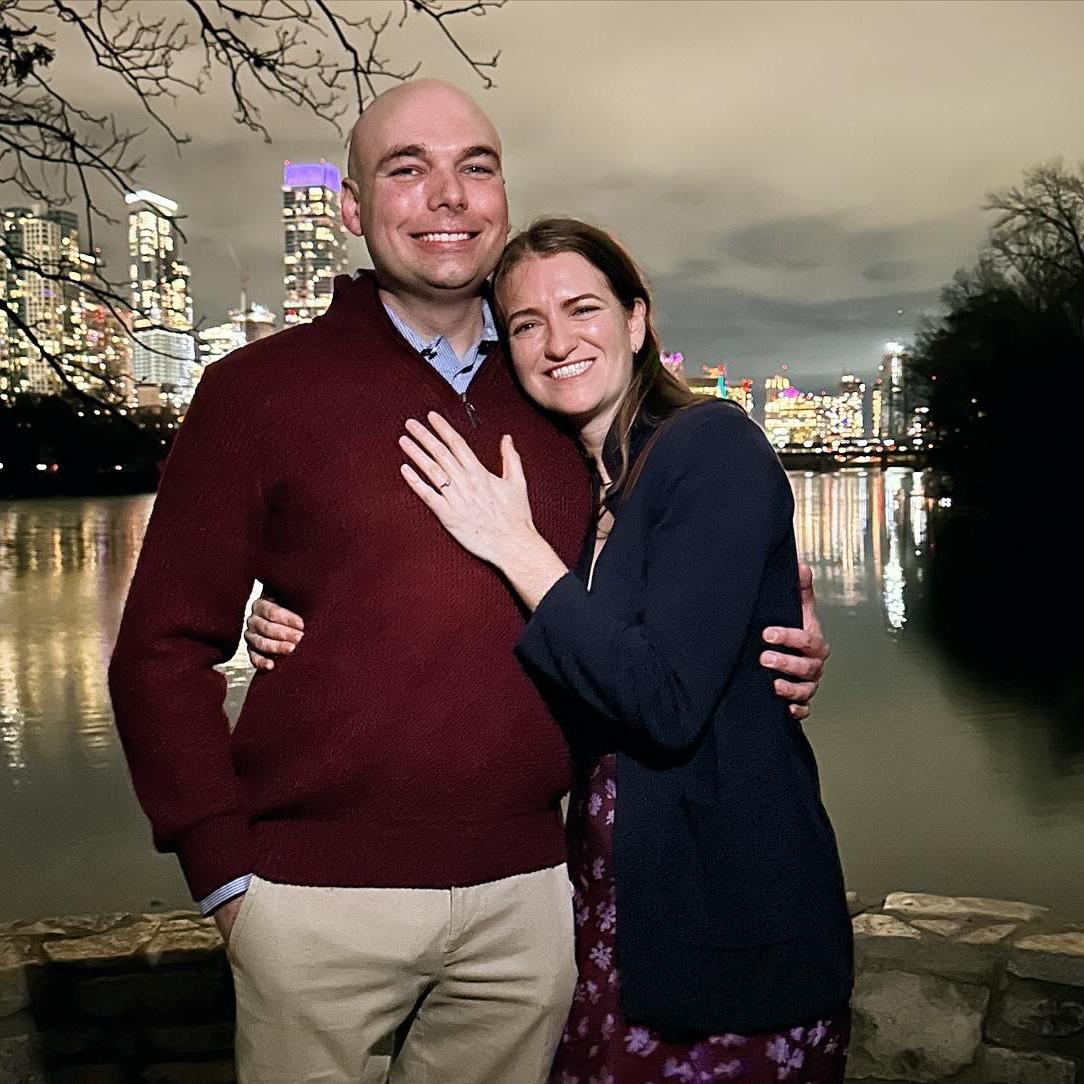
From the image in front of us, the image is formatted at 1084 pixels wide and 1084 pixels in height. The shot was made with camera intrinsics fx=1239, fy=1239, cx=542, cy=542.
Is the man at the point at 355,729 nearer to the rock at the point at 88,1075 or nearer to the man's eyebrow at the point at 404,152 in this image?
the man's eyebrow at the point at 404,152

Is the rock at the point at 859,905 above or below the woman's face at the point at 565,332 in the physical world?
below

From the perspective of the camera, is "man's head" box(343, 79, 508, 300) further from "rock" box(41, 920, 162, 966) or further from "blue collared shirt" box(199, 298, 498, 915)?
"rock" box(41, 920, 162, 966)

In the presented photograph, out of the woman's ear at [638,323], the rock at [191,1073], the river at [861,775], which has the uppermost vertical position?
the woman's ear at [638,323]

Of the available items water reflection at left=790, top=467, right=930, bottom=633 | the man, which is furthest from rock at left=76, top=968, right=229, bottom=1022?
water reflection at left=790, top=467, right=930, bottom=633

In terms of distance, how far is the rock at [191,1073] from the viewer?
3.50 meters

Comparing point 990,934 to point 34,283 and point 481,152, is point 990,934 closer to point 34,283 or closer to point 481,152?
point 481,152

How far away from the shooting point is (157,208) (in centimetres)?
420

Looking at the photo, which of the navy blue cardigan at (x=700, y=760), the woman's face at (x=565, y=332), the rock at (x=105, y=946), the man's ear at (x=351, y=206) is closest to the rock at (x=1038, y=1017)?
the navy blue cardigan at (x=700, y=760)

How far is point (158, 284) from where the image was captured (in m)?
4.16

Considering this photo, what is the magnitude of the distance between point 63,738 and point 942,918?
8077 millimetres

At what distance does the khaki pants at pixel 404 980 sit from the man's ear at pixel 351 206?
1.24 metres

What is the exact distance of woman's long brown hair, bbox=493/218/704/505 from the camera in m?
2.33

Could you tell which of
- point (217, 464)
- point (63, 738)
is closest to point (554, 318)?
point (217, 464)

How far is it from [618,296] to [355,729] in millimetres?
964
